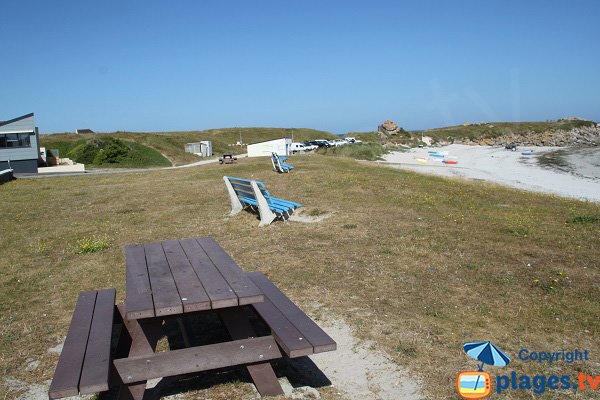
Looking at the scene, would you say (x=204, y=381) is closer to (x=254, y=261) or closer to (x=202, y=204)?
(x=254, y=261)

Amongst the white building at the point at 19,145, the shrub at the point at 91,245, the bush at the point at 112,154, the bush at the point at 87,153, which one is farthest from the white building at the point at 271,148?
the shrub at the point at 91,245

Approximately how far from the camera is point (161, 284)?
4.01m

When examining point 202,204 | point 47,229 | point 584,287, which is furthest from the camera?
point 202,204

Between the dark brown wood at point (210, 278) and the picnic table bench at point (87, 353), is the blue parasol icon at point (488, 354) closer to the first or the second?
the dark brown wood at point (210, 278)

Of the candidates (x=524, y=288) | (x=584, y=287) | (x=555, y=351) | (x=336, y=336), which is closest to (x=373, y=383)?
(x=336, y=336)

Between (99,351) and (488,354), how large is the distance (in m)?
2.84

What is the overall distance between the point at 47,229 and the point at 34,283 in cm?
427

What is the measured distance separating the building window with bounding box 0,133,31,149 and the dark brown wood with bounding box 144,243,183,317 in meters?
35.9

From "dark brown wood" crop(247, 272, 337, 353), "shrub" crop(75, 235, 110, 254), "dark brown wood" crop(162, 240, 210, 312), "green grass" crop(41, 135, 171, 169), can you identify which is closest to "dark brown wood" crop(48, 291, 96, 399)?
"dark brown wood" crop(162, 240, 210, 312)

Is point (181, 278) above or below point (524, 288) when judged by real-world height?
above

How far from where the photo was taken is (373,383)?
13.4ft

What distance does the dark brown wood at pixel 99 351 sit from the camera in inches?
126

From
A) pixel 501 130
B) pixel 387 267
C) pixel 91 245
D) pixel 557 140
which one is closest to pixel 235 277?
pixel 387 267

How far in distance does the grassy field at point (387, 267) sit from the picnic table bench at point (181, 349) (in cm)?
42
